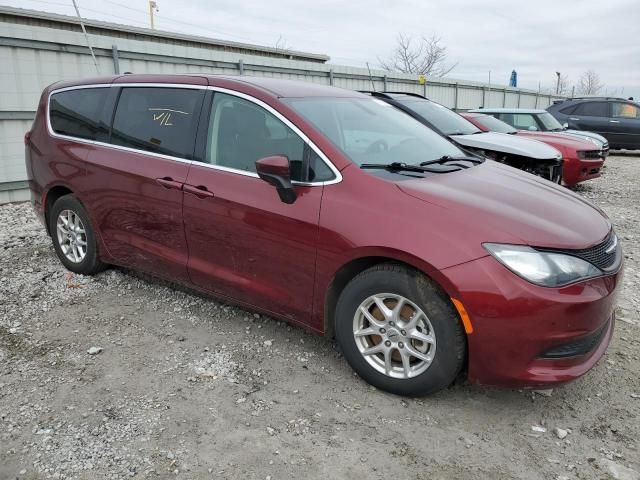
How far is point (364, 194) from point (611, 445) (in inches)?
68.2

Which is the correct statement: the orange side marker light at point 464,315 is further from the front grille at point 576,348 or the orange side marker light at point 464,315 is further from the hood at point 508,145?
the hood at point 508,145

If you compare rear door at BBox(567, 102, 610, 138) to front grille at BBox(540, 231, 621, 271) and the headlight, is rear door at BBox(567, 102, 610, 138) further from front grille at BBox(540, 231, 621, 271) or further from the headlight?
the headlight

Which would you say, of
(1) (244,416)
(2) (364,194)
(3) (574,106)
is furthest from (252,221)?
(3) (574,106)

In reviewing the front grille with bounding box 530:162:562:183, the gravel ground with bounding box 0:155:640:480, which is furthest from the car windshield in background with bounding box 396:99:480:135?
the gravel ground with bounding box 0:155:640:480

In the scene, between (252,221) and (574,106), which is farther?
(574,106)

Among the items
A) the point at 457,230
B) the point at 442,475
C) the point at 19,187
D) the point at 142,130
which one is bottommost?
the point at 442,475

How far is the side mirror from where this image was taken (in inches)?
113

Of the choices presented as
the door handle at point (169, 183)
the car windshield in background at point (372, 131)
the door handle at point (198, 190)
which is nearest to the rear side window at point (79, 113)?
the door handle at point (169, 183)

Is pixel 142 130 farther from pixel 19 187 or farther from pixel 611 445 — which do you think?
pixel 19 187

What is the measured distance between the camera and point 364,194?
285 cm

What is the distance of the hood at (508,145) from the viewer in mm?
7117

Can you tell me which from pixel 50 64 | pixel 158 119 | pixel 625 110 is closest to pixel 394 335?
pixel 158 119

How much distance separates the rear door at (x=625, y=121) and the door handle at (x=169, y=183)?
15.1m

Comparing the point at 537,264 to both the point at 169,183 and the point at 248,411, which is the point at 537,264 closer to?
the point at 248,411
